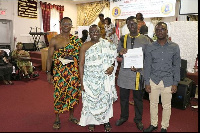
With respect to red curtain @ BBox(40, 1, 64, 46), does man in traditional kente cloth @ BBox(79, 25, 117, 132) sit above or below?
below

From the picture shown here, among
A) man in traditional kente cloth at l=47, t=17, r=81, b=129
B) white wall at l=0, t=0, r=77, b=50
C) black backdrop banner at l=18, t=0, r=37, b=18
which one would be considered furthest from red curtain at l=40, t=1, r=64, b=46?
man in traditional kente cloth at l=47, t=17, r=81, b=129

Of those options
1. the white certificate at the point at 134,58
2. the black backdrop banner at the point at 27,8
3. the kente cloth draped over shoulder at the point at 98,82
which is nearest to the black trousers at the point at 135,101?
the kente cloth draped over shoulder at the point at 98,82

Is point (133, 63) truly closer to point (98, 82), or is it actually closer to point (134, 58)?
point (134, 58)

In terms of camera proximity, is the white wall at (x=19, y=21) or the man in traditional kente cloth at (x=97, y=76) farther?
the white wall at (x=19, y=21)

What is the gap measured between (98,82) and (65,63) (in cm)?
50

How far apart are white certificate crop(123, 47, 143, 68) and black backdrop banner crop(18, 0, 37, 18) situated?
25.9ft

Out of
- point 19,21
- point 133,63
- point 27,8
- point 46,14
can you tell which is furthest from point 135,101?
point 46,14

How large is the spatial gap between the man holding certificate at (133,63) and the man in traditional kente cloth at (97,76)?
0.53 ft

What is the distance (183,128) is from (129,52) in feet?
4.72

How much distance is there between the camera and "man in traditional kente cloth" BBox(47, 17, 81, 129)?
258 cm

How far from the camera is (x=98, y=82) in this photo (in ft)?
8.30

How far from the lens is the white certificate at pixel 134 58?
2488 millimetres

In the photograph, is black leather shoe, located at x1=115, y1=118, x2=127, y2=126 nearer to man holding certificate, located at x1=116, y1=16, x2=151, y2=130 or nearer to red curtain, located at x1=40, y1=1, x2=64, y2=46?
man holding certificate, located at x1=116, y1=16, x2=151, y2=130

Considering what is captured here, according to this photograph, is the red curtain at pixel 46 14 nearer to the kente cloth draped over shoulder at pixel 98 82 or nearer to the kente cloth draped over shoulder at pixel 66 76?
the kente cloth draped over shoulder at pixel 66 76
